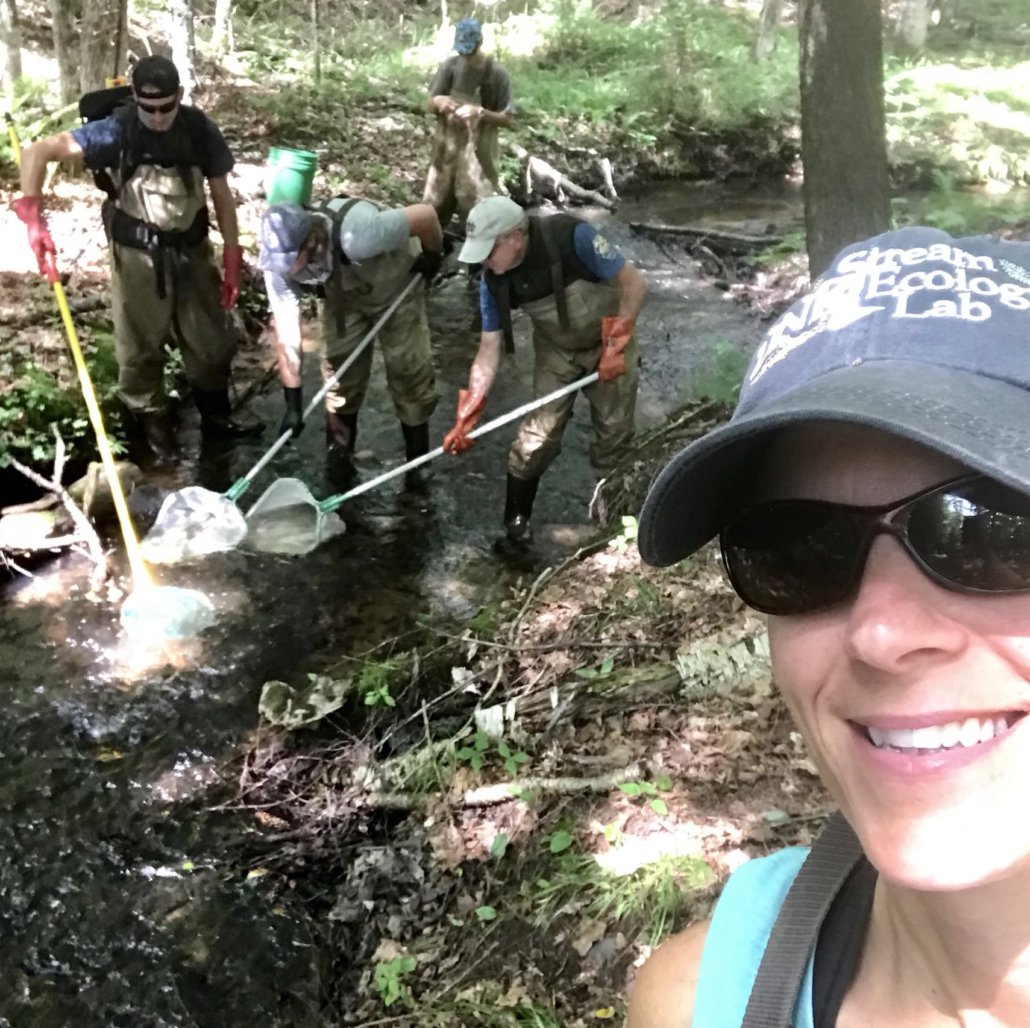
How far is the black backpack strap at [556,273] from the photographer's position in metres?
5.34

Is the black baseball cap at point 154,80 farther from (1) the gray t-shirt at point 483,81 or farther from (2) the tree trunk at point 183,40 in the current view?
(2) the tree trunk at point 183,40

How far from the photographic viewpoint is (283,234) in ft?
18.0

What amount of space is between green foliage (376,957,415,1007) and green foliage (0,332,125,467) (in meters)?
4.34

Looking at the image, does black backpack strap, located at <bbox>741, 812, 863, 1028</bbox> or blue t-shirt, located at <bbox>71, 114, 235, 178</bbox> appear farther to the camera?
blue t-shirt, located at <bbox>71, 114, 235, 178</bbox>

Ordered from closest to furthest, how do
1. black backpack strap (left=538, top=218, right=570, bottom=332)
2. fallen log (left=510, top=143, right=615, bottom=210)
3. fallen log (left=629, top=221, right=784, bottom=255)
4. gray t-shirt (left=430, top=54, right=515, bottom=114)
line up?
1. black backpack strap (left=538, top=218, right=570, bottom=332)
2. gray t-shirt (left=430, top=54, right=515, bottom=114)
3. fallen log (left=629, top=221, right=784, bottom=255)
4. fallen log (left=510, top=143, right=615, bottom=210)

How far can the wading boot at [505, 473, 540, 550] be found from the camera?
19.7ft

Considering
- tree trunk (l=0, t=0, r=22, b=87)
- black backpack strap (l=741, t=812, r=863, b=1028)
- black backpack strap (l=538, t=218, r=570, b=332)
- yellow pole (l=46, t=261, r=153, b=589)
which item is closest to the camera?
black backpack strap (l=741, t=812, r=863, b=1028)

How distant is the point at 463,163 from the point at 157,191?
4.50 m

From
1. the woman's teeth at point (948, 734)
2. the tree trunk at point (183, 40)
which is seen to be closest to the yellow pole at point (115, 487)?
the woman's teeth at point (948, 734)

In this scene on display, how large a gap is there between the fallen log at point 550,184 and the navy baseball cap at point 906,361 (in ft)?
37.8

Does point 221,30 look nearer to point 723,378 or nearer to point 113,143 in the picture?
point 113,143

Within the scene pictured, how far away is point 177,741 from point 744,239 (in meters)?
9.15

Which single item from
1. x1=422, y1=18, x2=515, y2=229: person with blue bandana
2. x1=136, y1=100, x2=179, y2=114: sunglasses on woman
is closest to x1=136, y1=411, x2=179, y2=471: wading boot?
x1=136, y1=100, x2=179, y2=114: sunglasses on woman

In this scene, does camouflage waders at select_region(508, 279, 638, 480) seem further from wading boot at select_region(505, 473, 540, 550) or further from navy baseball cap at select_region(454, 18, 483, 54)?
navy baseball cap at select_region(454, 18, 483, 54)
